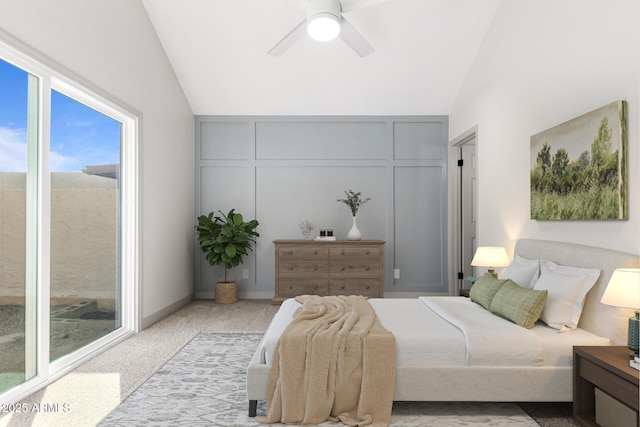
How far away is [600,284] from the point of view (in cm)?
258

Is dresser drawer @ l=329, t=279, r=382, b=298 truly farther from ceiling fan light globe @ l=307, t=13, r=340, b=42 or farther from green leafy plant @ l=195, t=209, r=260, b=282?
ceiling fan light globe @ l=307, t=13, r=340, b=42

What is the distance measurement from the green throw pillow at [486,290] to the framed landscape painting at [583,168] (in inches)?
25.5

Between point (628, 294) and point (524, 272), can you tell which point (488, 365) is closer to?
point (628, 294)

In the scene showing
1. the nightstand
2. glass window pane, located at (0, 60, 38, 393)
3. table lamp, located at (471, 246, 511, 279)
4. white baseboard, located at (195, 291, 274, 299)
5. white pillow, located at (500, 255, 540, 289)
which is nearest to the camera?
the nightstand

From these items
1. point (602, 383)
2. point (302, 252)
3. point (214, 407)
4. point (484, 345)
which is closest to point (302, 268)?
point (302, 252)

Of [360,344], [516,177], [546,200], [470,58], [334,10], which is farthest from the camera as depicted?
[470,58]

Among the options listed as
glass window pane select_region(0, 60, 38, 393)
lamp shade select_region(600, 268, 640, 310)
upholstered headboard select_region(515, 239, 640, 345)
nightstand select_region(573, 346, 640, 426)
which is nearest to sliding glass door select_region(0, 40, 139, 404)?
glass window pane select_region(0, 60, 38, 393)

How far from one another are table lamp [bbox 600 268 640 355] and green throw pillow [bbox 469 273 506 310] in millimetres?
1005

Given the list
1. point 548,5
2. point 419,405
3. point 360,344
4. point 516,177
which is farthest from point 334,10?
point 419,405

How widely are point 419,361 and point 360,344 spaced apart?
0.38 metres

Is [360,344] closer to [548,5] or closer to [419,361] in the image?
[419,361]

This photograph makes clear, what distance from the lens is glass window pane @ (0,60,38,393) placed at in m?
2.60

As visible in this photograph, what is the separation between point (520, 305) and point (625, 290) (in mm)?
686

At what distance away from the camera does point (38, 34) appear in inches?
111
